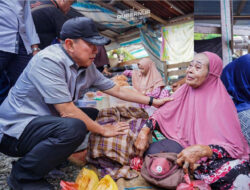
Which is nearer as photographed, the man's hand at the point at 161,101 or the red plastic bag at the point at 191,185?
the red plastic bag at the point at 191,185

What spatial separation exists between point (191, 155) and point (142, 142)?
483 mm

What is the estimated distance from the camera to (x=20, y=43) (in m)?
2.02

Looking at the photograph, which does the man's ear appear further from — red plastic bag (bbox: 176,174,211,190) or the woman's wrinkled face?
red plastic bag (bbox: 176,174,211,190)

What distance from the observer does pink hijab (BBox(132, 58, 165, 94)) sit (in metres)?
4.18

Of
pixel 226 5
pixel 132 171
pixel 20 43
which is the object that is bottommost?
pixel 132 171

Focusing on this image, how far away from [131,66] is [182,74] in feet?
7.08

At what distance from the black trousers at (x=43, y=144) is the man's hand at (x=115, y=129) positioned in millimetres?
318

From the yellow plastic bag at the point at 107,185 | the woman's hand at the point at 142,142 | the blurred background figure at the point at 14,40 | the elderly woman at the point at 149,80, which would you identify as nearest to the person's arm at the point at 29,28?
the blurred background figure at the point at 14,40

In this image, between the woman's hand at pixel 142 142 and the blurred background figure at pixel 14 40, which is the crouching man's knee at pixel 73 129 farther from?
the blurred background figure at pixel 14 40

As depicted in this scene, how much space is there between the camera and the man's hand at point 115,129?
5.96 ft

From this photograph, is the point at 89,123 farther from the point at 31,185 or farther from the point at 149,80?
the point at 149,80

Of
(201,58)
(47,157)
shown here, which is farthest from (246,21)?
(47,157)

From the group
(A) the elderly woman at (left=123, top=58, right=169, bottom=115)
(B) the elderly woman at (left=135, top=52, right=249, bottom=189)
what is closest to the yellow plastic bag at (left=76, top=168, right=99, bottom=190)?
(B) the elderly woman at (left=135, top=52, right=249, bottom=189)

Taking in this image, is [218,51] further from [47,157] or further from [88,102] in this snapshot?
[47,157]
